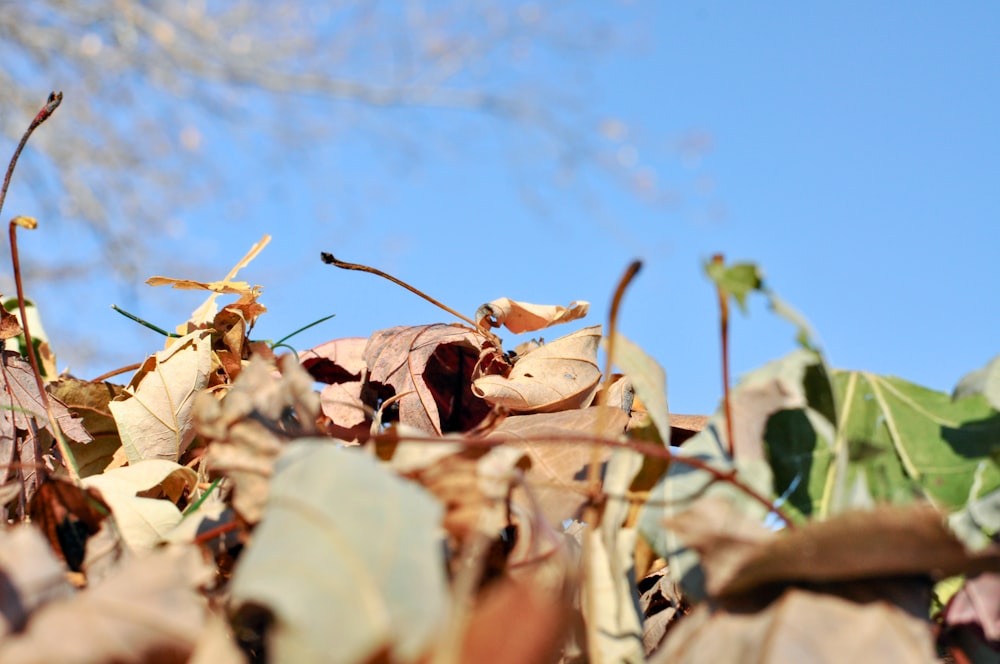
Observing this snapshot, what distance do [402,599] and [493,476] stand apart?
122 millimetres

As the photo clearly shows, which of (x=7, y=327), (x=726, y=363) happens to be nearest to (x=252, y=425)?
(x=726, y=363)

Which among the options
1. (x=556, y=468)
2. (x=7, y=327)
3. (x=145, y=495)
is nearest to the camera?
(x=556, y=468)

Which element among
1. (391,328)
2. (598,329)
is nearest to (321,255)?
(391,328)

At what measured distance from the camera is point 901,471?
508 mm

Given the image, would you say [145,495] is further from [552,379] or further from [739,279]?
[739,279]

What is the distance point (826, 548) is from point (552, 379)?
0.42 metres

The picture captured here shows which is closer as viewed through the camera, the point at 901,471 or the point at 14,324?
the point at 901,471

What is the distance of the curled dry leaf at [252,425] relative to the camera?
477mm

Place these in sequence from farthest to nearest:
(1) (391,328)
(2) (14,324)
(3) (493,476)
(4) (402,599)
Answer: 1. (1) (391,328)
2. (2) (14,324)
3. (3) (493,476)
4. (4) (402,599)

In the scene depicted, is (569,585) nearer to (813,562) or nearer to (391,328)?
(813,562)

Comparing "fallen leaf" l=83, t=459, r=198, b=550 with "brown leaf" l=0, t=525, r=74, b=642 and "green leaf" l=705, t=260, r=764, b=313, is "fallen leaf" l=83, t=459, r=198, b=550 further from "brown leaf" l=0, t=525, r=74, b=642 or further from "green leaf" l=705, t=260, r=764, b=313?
"green leaf" l=705, t=260, r=764, b=313

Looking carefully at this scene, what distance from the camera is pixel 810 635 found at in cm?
39

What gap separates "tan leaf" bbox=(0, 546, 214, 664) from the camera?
376 millimetres

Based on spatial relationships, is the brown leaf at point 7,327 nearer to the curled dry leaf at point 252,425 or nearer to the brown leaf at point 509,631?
the curled dry leaf at point 252,425
